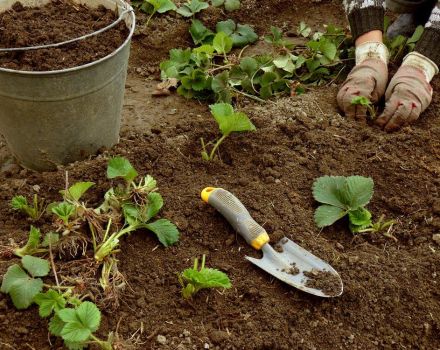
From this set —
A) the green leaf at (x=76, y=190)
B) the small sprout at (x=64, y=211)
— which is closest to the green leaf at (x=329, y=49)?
the green leaf at (x=76, y=190)

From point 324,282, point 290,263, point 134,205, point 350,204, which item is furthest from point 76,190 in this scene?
point 350,204

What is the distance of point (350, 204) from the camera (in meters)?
2.13

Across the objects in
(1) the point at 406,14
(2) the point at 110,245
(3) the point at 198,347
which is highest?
(1) the point at 406,14

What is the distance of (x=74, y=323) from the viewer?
1.60 meters

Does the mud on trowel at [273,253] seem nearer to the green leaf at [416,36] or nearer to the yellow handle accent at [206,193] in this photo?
the yellow handle accent at [206,193]

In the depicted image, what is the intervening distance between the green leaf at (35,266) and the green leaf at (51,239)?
93 millimetres

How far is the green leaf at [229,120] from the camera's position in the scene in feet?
7.55

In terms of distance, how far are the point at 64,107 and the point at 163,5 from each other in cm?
132

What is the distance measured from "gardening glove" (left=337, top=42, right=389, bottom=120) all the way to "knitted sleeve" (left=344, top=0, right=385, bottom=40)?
4.1 inches

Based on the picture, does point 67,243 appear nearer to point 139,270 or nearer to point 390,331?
point 139,270

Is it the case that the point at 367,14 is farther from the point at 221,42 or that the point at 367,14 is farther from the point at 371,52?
the point at 221,42

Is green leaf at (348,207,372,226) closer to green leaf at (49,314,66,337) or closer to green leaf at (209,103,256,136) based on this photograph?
green leaf at (209,103,256,136)

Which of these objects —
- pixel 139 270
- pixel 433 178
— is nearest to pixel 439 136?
pixel 433 178

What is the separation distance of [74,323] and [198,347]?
14.7 inches
